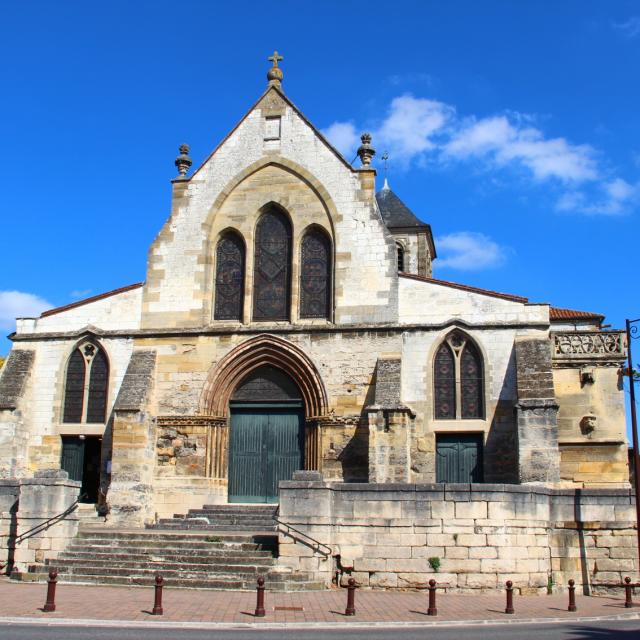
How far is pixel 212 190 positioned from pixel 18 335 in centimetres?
689

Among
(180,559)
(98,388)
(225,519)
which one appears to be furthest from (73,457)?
(180,559)

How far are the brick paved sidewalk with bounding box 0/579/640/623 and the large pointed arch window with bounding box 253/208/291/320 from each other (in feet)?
30.4

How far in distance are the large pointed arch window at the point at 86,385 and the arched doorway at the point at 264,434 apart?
144 inches

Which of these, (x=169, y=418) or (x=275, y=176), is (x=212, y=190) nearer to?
(x=275, y=176)

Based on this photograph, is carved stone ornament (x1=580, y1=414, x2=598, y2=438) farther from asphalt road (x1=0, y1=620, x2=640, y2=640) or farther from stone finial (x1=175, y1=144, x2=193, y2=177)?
stone finial (x1=175, y1=144, x2=193, y2=177)

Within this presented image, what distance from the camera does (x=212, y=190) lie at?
78.7 feet

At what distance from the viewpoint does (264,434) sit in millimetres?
22562

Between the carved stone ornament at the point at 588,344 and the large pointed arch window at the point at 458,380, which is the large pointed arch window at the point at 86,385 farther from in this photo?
the carved stone ornament at the point at 588,344

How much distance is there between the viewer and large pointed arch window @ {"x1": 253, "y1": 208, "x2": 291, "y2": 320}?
23.1 metres

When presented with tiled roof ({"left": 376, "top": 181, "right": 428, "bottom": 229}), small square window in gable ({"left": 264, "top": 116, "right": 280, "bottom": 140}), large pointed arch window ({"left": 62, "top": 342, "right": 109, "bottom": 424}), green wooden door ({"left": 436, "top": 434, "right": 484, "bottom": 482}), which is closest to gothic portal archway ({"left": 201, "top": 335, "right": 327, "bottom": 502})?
large pointed arch window ({"left": 62, "top": 342, "right": 109, "bottom": 424})

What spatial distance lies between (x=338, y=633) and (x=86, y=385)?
533 inches

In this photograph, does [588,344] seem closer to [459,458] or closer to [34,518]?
[459,458]

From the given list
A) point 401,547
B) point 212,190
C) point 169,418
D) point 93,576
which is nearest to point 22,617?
point 93,576

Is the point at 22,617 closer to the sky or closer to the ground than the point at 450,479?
closer to the ground
